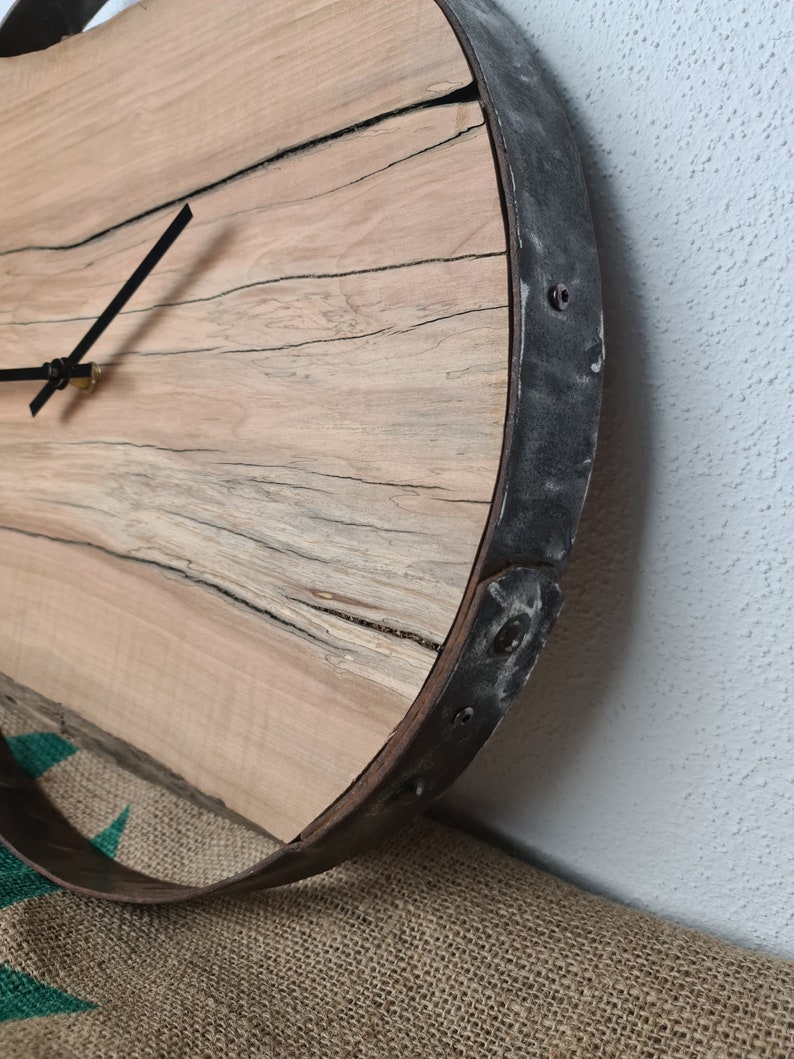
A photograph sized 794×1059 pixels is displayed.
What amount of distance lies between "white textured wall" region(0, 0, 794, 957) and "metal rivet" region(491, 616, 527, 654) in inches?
6.6

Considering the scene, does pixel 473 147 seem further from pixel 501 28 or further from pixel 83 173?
A: pixel 83 173

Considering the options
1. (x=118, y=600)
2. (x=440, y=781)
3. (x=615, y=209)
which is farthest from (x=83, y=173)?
(x=440, y=781)

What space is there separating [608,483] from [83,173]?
61cm

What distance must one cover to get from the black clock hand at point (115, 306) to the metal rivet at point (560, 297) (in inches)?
14.1

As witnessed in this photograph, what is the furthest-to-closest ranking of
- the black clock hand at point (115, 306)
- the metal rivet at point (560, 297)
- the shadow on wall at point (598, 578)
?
the black clock hand at point (115, 306) < the shadow on wall at point (598, 578) < the metal rivet at point (560, 297)

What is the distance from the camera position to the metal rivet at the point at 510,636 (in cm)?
59

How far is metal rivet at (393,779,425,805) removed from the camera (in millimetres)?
628

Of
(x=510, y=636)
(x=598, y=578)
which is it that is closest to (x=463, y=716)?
(x=510, y=636)

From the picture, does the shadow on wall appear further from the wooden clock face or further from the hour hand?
the hour hand

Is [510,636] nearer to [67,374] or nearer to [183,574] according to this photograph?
[183,574]

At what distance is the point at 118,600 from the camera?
33.9 inches

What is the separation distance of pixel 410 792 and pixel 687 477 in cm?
31

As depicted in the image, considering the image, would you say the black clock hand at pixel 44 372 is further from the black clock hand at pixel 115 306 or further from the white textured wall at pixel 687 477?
the white textured wall at pixel 687 477

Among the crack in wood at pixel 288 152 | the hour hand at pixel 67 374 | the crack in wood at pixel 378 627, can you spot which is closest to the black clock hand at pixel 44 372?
the hour hand at pixel 67 374
